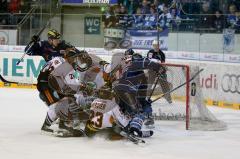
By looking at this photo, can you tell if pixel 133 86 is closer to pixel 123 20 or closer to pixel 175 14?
pixel 175 14

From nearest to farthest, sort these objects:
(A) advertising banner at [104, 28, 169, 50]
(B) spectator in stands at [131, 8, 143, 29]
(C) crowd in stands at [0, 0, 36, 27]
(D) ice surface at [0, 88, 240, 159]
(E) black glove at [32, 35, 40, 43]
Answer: (D) ice surface at [0, 88, 240, 159] < (E) black glove at [32, 35, 40, 43] < (A) advertising banner at [104, 28, 169, 50] < (B) spectator in stands at [131, 8, 143, 29] < (C) crowd in stands at [0, 0, 36, 27]

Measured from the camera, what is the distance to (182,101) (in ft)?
25.6

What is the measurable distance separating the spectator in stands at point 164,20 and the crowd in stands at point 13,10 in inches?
145

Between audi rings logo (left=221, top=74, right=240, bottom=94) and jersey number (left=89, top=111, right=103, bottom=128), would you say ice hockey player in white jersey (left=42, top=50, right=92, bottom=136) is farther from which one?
audi rings logo (left=221, top=74, right=240, bottom=94)

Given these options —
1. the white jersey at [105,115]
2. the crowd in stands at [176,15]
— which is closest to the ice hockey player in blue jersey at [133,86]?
the white jersey at [105,115]

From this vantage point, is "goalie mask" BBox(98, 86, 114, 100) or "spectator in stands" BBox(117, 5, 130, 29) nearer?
"goalie mask" BBox(98, 86, 114, 100)

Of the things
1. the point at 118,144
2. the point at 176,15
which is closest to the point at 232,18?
the point at 176,15

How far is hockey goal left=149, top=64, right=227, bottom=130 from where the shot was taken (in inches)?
300

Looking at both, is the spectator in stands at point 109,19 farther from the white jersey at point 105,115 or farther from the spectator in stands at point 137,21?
the white jersey at point 105,115

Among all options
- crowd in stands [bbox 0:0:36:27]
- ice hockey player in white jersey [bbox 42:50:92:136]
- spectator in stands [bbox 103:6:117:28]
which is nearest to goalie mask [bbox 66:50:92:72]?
ice hockey player in white jersey [bbox 42:50:92:136]

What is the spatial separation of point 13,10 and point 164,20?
5380 mm

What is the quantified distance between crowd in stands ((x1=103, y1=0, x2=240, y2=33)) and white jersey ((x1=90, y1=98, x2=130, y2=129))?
5.03m

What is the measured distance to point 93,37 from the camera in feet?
42.7

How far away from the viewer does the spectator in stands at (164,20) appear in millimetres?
12186
